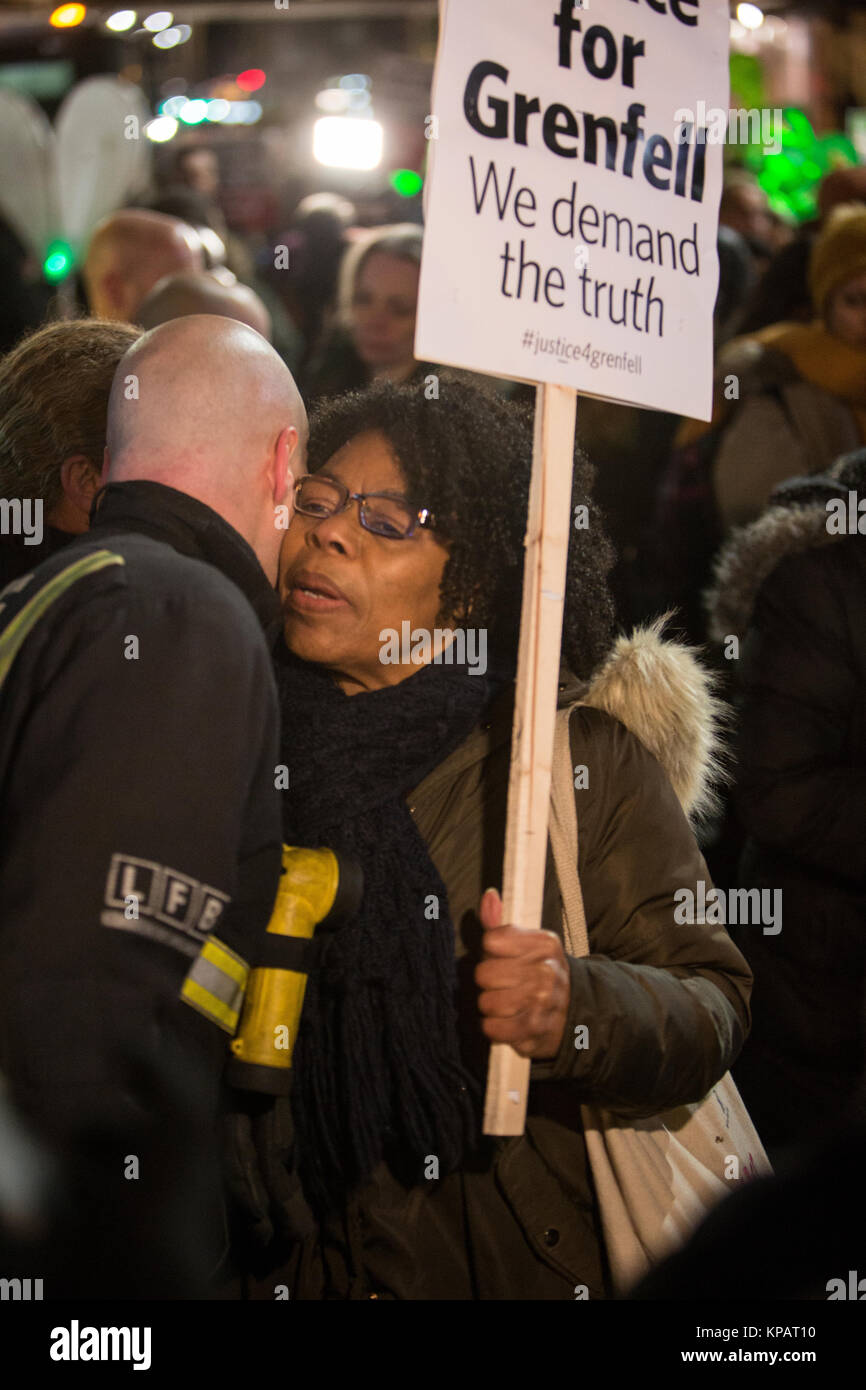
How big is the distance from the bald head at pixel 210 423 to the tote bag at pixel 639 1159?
61 centimetres

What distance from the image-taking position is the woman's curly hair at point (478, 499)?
2.48m

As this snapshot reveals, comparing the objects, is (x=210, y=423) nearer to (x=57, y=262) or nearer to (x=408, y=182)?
(x=57, y=262)

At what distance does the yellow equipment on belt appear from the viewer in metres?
1.84

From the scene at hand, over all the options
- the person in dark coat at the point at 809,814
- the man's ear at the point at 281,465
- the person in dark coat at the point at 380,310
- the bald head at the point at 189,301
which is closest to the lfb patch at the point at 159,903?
the man's ear at the point at 281,465

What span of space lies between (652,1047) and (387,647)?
2.67ft

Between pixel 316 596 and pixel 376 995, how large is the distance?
69cm

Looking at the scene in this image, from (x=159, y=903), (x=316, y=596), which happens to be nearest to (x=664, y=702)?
(x=316, y=596)

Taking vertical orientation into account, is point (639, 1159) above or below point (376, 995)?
below

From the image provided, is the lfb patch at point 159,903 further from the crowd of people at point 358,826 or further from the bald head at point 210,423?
the bald head at point 210,423

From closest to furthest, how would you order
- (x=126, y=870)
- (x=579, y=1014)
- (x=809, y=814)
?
1. (x=126, y=870)
2. (x=579, y=1014)
3. (x=809, y=814)

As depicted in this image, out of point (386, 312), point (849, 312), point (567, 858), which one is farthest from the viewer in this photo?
point (386, 312)

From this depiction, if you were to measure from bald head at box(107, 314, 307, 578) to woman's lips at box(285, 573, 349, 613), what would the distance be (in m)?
0.27

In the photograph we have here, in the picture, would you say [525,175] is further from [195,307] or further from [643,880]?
[195,307]

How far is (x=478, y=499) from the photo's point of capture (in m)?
2.53
